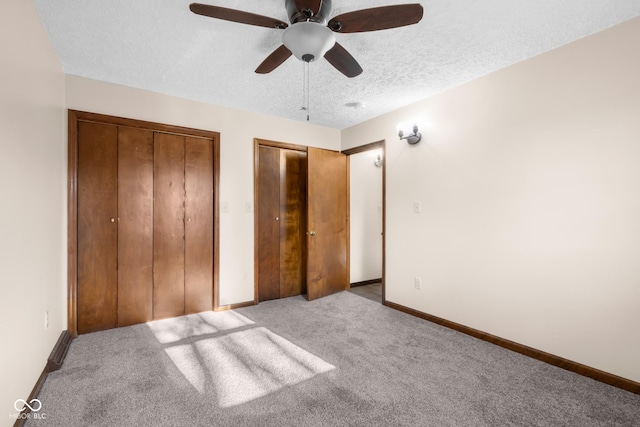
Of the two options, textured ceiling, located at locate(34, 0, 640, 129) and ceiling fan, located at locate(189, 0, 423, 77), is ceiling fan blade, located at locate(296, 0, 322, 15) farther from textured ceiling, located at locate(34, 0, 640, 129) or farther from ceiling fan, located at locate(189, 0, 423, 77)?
textured ceiling, located at locate(34, 0, 640, 129)

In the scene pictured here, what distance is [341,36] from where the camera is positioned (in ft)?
6.88

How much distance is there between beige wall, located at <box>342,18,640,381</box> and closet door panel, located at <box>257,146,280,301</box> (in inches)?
71.0

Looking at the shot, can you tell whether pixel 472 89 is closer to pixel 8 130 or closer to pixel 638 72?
pixel 638 72

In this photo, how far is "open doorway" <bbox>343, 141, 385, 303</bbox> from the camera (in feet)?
15.0

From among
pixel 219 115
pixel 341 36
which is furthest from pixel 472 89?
pixel 219 115

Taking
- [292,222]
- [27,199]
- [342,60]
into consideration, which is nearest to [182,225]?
[292,222]

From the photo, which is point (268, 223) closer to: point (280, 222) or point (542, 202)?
point (280, 222)

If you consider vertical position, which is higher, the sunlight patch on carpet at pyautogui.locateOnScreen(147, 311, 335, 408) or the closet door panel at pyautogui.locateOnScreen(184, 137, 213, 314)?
the closet door panel at pyautogui.locateOnScreen(184, 137, 213, 314)

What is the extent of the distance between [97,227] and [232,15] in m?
2.44

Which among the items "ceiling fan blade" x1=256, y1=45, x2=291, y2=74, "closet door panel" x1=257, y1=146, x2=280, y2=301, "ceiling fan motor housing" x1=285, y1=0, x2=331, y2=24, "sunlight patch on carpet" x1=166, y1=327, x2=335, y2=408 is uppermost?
"ceiling fan motor housing" x1=285, y1=0, x2=331, y2=24

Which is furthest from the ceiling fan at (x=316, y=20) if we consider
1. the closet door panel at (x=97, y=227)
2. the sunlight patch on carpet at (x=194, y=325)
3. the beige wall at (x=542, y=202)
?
the sunlight patch on carpet at (x=194, y=325)

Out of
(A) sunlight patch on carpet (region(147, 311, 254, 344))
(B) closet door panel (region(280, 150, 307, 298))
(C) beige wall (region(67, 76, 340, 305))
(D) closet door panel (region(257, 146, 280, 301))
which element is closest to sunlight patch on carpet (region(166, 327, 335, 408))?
(A) sunlight patch on carpet (region(147, 311, 254, 344))

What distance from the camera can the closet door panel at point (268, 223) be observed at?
3.82 m

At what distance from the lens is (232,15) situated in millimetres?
1563
